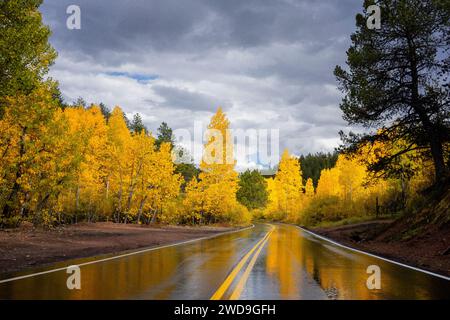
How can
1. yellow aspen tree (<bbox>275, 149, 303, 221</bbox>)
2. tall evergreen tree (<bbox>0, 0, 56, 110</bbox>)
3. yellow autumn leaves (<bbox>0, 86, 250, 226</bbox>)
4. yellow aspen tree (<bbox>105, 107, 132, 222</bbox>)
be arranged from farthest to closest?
yellow aspen tree (<bbox>275, 149, 303, 221</bbox>)
yellow aspen tree (<bbox>105, 107, 132, 222</bbox>)
yellow autumn leaves (<bbox>0, 86, 250, 226</bbox>)
tall evergreen tree (<bbox>0, 0, 56, 110</bbox>)

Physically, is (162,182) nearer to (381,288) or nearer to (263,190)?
(381,288)

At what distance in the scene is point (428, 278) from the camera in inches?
377

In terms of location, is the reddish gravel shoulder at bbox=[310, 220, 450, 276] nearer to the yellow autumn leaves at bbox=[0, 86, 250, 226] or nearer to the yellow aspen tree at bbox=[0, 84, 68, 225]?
the yellow aspen tree at bbox=[0, 84, 68, 225]

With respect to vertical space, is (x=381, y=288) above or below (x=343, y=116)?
below

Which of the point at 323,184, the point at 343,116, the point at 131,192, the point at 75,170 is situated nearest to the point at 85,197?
the point at 131,192

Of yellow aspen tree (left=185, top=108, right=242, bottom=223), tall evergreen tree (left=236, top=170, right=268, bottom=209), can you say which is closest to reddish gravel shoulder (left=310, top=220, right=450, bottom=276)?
yellow aspen tree (left=185, top=108, right=242, bottom=223)

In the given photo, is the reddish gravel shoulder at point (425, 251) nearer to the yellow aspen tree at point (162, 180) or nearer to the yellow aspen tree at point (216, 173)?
the yellow aspen tree at point (162, 180)

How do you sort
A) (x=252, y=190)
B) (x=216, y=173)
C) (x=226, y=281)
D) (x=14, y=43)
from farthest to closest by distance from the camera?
(x=252, y=190), (x=216, y=173), (x=14, y=43), (x=226, y=281)

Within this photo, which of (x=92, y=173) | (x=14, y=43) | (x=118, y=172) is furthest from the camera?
(x=118, y=172)

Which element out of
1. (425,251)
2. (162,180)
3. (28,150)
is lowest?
(425,251)

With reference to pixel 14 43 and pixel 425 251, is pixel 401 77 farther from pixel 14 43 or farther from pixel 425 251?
pixel 14 43

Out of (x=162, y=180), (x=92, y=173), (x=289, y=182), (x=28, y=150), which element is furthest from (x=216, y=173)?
(x=28, y=150)

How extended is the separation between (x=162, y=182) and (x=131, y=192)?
318 centimetres

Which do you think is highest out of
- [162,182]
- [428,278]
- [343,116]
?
[343,116]
